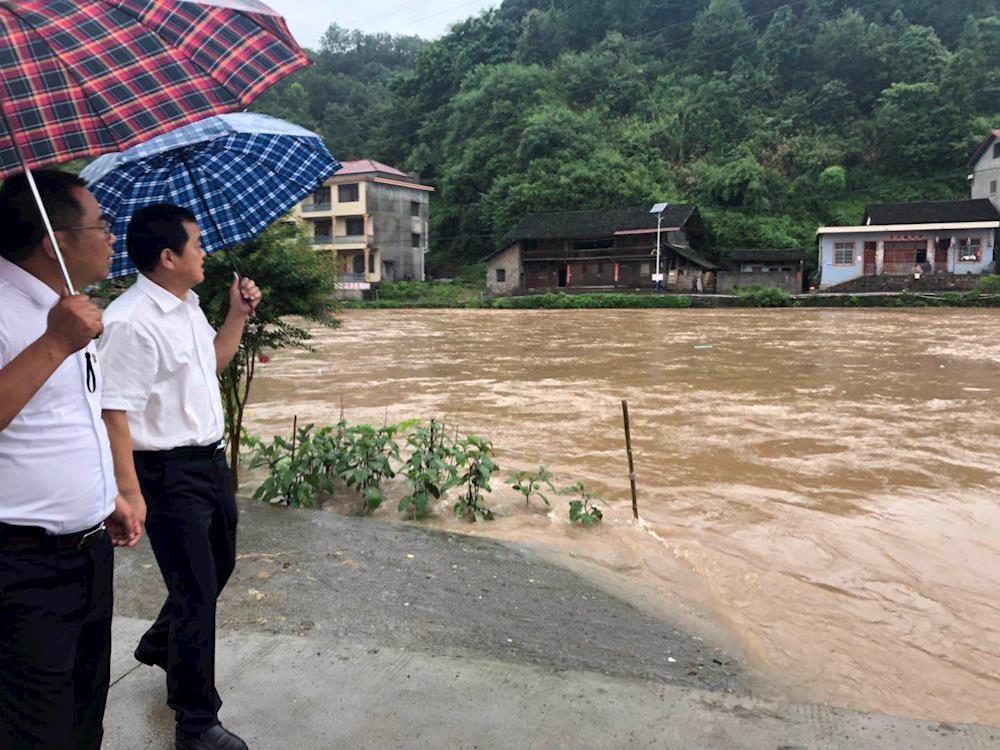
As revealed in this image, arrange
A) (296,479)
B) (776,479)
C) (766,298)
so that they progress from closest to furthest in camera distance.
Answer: (296,479) → (776,479) → (766,298)

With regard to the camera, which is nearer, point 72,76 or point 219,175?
point 72,76

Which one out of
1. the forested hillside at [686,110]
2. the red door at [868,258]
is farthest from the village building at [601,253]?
the red door at [868,258]

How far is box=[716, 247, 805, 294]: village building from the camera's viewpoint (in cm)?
3844

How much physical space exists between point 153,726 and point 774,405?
9969 millimetres

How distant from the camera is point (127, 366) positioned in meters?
2.14

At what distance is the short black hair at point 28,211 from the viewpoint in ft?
5.56

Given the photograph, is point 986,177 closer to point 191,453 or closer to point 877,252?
point 877,252

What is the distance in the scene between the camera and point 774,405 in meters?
10.9

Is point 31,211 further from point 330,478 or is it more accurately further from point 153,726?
point 330,478

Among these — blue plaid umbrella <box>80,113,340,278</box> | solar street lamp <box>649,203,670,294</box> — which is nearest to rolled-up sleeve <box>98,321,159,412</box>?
blue plaid umbrella <box>80,113,340,278</box>

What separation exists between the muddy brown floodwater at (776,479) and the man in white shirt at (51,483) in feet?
8.68

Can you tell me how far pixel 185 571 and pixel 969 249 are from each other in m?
43.4

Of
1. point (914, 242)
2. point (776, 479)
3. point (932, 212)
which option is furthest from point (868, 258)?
point (776, 479)

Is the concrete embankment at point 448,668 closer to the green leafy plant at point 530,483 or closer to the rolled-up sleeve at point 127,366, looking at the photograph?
the rolled-up sleeve at point 127,366
